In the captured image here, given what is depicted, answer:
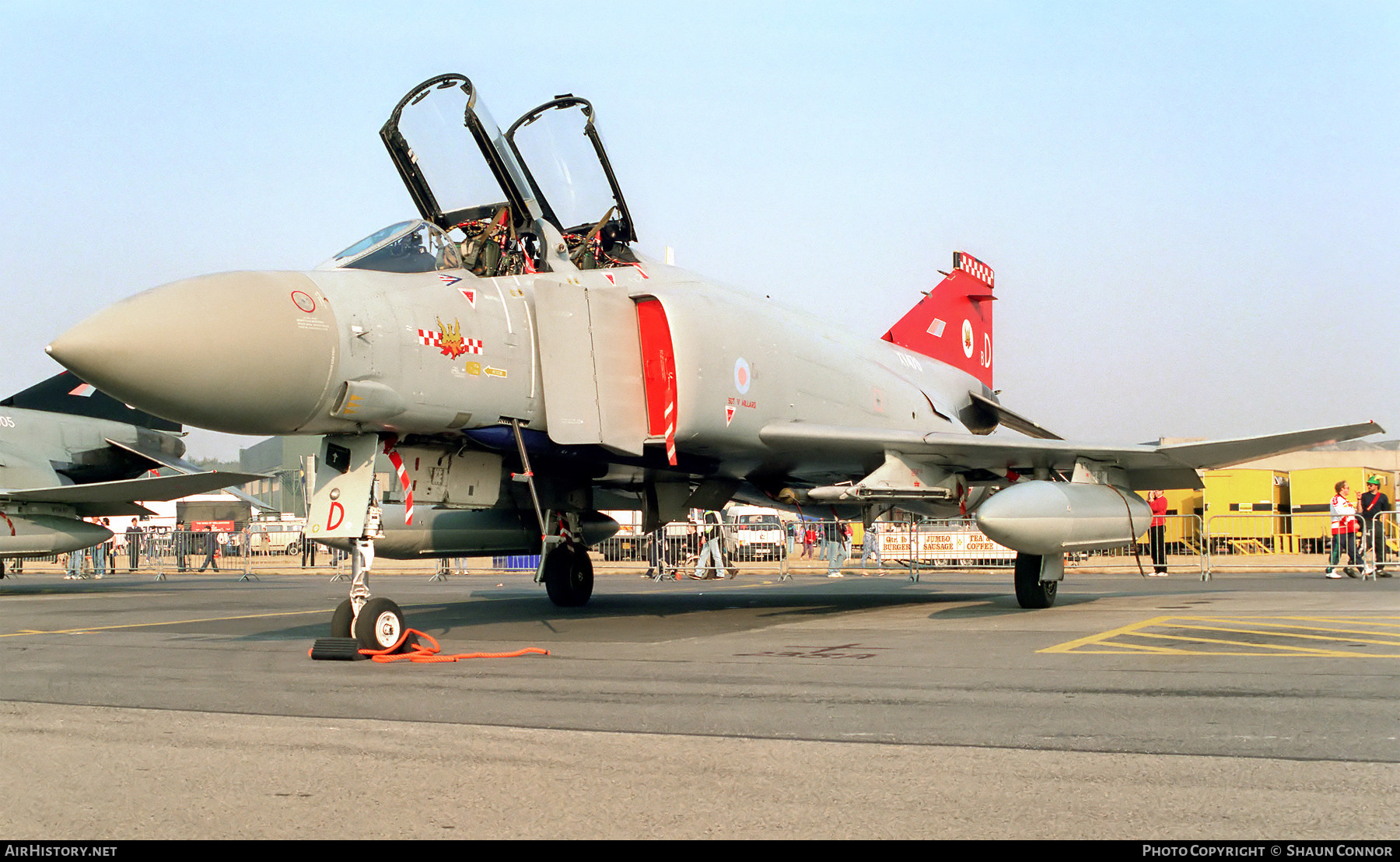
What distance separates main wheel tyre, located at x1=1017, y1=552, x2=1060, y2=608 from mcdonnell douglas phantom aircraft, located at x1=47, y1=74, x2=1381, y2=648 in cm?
3

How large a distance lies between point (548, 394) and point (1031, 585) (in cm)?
581

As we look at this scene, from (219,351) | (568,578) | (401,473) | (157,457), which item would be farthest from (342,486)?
(157,457)

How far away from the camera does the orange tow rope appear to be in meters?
7.89

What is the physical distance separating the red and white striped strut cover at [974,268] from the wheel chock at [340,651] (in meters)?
13.5

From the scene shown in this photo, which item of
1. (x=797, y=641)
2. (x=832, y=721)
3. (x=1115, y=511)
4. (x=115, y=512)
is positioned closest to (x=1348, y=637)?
(x=1115, y=511)

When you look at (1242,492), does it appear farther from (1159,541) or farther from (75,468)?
(75,468)

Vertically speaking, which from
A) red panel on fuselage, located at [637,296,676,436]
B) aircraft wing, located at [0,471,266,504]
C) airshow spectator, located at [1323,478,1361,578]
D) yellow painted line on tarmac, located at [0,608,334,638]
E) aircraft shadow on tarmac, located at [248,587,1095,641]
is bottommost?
yellow painted line on tarmac, located at [0,608,334,638]

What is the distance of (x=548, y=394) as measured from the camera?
9570 millimetres

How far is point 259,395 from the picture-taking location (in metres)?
7.51

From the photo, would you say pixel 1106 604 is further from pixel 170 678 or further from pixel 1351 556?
pixel 170 678

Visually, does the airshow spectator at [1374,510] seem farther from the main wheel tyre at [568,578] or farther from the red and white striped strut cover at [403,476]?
the red and white striped strut cover at [403,476]

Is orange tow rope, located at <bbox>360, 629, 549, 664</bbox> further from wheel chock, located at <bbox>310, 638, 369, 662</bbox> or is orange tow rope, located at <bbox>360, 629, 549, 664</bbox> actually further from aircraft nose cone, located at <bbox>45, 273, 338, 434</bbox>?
aircraft nose cone, located at <bbox>45, 273, 338, 434</bbox>

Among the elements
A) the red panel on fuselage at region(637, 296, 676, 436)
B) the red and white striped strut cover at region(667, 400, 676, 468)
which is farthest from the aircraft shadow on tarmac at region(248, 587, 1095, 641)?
the red panel on fuselage at region(637, 296, 676, 436)

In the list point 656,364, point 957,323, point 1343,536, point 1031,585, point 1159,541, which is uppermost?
point 957,323
